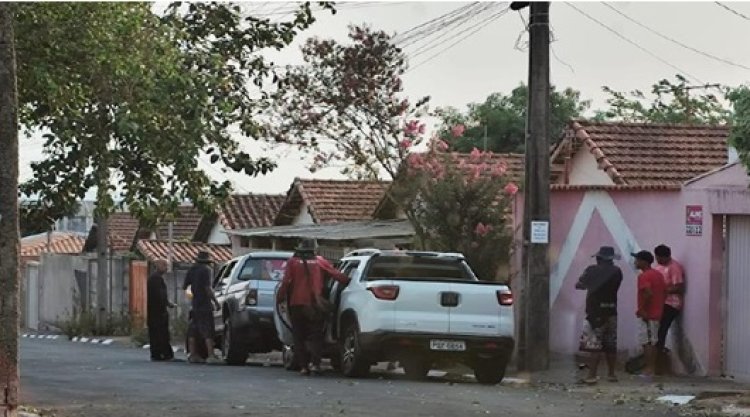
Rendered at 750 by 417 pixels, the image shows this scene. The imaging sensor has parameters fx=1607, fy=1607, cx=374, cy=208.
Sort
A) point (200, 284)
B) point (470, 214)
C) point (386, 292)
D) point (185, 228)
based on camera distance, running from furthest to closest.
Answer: point (185, 228)
point (470, 214)
point (200, 284)
point (386, 292)

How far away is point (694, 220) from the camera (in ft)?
69.8

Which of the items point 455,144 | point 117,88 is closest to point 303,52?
point 455,144

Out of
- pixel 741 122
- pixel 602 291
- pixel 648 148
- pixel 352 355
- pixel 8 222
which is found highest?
pixel 648 148

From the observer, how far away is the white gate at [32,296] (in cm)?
5591

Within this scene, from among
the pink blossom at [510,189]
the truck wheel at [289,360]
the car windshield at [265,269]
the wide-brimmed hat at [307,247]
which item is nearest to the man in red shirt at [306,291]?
the wide-brimmed hat at [307,247]

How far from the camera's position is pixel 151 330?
2644 cm

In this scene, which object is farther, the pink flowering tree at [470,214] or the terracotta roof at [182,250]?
the terracotta roof at [182,250]

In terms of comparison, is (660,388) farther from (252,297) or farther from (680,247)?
(252,297)

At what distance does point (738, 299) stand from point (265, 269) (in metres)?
7.96

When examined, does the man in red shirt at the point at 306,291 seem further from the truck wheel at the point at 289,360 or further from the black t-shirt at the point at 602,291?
the black t-shirt at the point at 602,291

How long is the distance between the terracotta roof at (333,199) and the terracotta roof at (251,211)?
13.7 ft


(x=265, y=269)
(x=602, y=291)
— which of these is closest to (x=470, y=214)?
(x=265, y=269)

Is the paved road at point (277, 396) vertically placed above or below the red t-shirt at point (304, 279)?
below

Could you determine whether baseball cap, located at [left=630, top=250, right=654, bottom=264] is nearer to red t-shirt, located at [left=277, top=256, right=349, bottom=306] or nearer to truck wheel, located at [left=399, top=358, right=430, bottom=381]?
truck wheel, located at [left=399, top=358, right=430, bottom=381]
